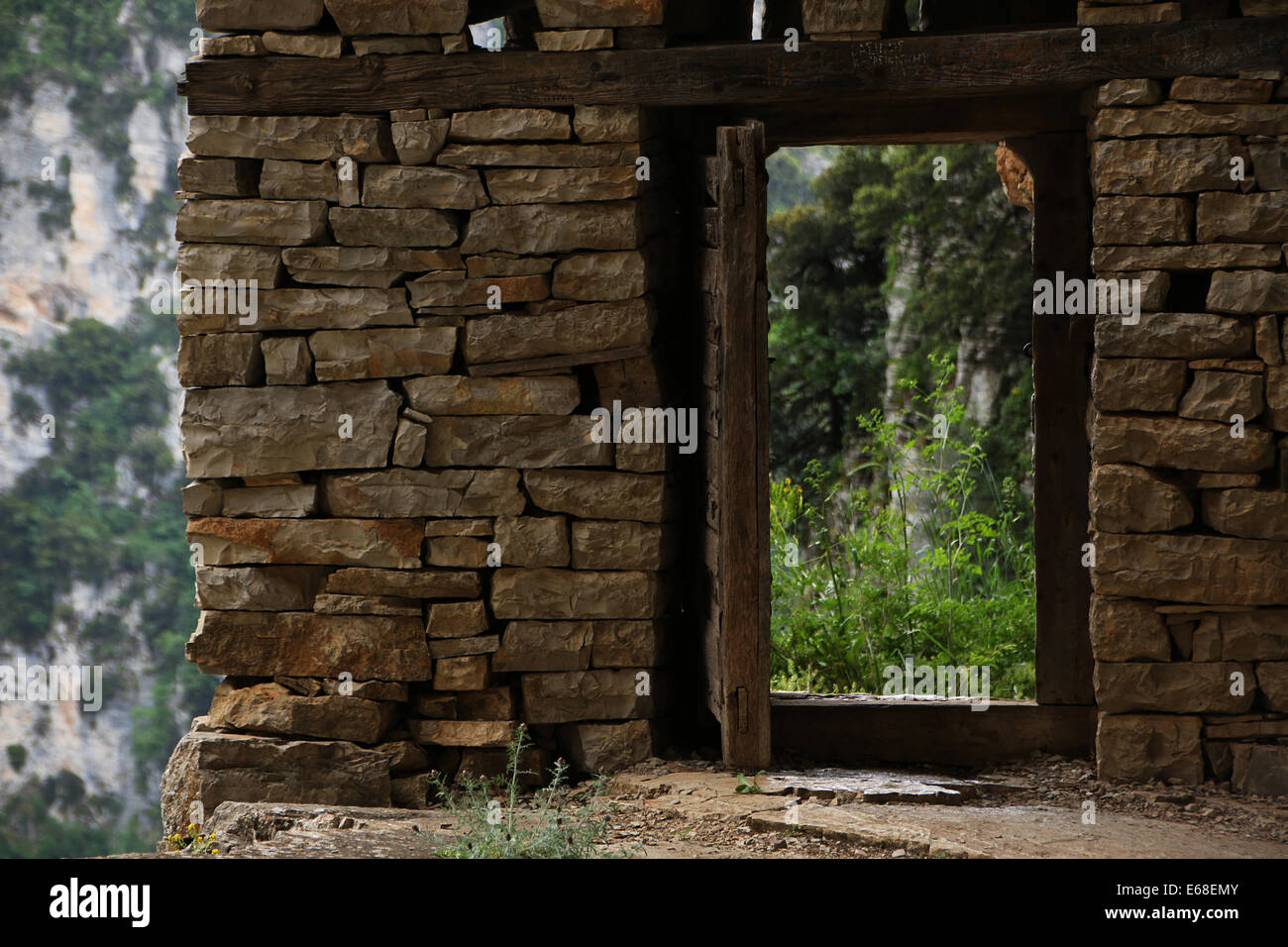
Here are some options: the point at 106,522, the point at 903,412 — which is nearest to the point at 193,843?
the point at 903,412

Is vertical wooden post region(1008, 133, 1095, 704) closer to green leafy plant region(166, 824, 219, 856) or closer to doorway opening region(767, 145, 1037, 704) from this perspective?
doorway opening region(767, 145, 1037, 704)

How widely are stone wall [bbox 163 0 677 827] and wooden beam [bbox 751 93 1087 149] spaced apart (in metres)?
0.79

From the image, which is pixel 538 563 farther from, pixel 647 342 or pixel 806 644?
pixel 806 644

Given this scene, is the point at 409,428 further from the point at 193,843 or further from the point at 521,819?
the point at 193,843

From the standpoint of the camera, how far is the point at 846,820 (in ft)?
13.4

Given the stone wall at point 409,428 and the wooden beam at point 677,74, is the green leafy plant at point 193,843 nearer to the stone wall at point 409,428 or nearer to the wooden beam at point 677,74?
the stone wall at point 409,428

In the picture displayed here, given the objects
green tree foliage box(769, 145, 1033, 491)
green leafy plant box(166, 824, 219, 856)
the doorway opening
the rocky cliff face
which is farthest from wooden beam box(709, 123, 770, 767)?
the rocky cliff face

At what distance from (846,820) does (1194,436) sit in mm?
1903

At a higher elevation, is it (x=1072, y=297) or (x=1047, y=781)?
(x=1072, y=297)

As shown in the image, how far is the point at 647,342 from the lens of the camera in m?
4.73

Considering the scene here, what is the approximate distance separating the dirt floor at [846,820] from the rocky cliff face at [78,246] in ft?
67.1

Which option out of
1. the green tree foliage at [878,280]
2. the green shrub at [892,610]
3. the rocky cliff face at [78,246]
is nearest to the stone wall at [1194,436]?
the green shrub at [892,610]

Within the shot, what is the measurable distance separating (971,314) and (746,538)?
841 centimetres
